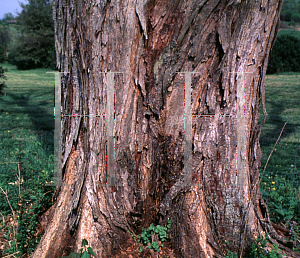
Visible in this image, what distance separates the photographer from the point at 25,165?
4.27 m

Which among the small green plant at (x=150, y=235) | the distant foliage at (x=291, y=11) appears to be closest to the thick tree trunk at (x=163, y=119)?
the small green plant at (x=150, y=235)

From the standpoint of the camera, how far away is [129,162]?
2.44m

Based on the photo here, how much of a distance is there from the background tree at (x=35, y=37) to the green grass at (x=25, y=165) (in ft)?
51.9

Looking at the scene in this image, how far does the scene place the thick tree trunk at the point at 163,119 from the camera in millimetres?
2252

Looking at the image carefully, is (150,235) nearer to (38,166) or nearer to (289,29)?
(38,166)

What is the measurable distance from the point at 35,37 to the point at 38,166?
2568 centimetres

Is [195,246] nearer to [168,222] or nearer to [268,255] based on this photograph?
[168,222]

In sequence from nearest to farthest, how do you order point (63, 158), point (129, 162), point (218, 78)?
point (218, 78) < point (129, 162) < point (63, 158)

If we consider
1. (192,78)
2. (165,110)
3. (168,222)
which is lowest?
(168,222)

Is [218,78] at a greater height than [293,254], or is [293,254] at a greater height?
[218,78]

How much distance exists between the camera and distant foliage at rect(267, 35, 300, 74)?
1670 centimetres

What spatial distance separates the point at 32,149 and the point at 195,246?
11.9 feet

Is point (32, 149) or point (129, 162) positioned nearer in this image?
point (129, 162)

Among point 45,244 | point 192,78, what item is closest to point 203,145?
point 192,78
